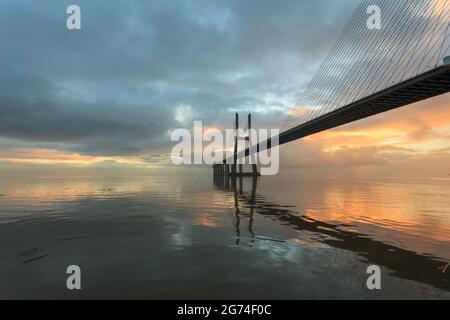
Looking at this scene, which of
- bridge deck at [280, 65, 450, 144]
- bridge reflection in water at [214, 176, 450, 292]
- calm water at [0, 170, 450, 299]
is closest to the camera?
calm water at [0, 170, 450, 299]

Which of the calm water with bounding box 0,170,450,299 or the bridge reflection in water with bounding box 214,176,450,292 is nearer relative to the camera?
the calm water with bounding box 0,170,450,299

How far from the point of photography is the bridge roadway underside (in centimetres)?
2564

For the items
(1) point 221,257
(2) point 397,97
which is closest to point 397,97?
(2) point 397,97

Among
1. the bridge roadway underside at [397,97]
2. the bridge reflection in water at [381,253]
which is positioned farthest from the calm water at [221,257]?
the bridge roadway underside at [397,97]

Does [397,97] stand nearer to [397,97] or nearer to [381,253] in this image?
[397,97]

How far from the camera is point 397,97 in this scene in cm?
3092

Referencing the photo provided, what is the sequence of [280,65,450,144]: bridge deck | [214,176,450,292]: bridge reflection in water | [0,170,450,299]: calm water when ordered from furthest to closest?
[280,65,450,144]: bridge deck, [214,176,450,292]: bridge reflection in water, [0,170,450,299]: calm water

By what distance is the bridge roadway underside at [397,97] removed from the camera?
2564 centimetres

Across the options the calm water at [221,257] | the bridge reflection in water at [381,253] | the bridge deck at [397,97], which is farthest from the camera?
the bridge deck at [397,97]

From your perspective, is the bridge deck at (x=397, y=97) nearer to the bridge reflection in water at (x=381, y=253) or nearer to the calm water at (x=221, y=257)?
the calm water at (x=221, y=257)

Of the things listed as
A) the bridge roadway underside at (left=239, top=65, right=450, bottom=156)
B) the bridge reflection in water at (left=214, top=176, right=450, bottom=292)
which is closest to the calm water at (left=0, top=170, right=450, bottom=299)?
the bridge reflection in water at (left=214, top=176, right=450, bottom=292)

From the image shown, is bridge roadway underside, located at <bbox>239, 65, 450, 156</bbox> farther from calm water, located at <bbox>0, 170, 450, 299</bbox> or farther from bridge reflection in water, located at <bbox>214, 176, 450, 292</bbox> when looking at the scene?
bridge reflection in water, located at <bbox>214, 176, 450, 292</bbox>
